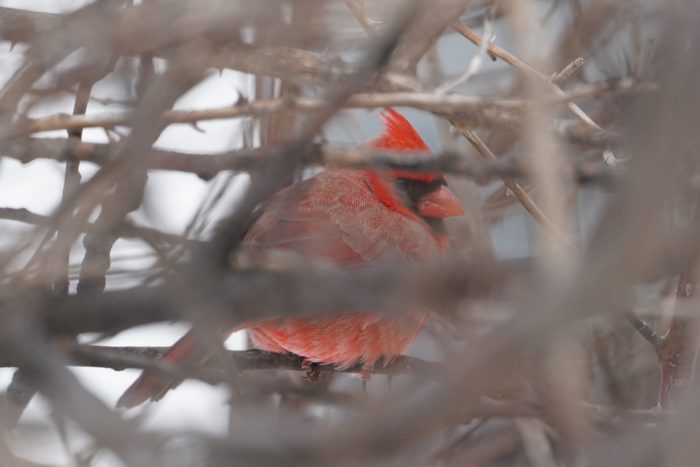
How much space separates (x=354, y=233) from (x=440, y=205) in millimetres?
396

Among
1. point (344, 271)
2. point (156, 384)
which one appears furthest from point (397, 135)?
point (344, 271)

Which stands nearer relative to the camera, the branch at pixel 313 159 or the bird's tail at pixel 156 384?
the branch at pixel 313 159

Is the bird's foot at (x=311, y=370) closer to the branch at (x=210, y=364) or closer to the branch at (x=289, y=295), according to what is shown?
the branch at (x=210, y=364)

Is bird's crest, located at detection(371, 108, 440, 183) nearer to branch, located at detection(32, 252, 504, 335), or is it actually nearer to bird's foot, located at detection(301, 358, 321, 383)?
bird's foot, located at detection(301, 358, 321, 383)

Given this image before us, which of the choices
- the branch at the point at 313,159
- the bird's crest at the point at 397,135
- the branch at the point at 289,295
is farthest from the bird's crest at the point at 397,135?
the branch at the point at 289,295

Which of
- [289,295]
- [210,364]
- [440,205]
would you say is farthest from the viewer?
[440,205]

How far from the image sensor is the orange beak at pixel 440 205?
3.72 metres

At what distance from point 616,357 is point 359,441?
285cm

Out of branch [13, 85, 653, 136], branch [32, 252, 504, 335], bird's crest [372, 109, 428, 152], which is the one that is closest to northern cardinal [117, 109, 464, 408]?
bird's crest [372, 109, 428, 152]

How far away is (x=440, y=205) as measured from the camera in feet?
12.3

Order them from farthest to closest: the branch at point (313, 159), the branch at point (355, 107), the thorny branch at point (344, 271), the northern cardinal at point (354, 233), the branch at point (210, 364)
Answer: the northern cardinal at point (354, 233), the branch at point (355, 107), the branch at point (313, 159), the branch at point (210, 364), the thorny branch at point (344, 271)

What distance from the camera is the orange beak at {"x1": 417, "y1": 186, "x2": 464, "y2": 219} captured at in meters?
3.72

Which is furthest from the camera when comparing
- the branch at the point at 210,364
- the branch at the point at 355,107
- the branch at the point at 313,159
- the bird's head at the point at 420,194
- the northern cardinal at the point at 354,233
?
the bird's head at the point at 420,194

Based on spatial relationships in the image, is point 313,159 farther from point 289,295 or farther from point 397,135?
point 397,135
